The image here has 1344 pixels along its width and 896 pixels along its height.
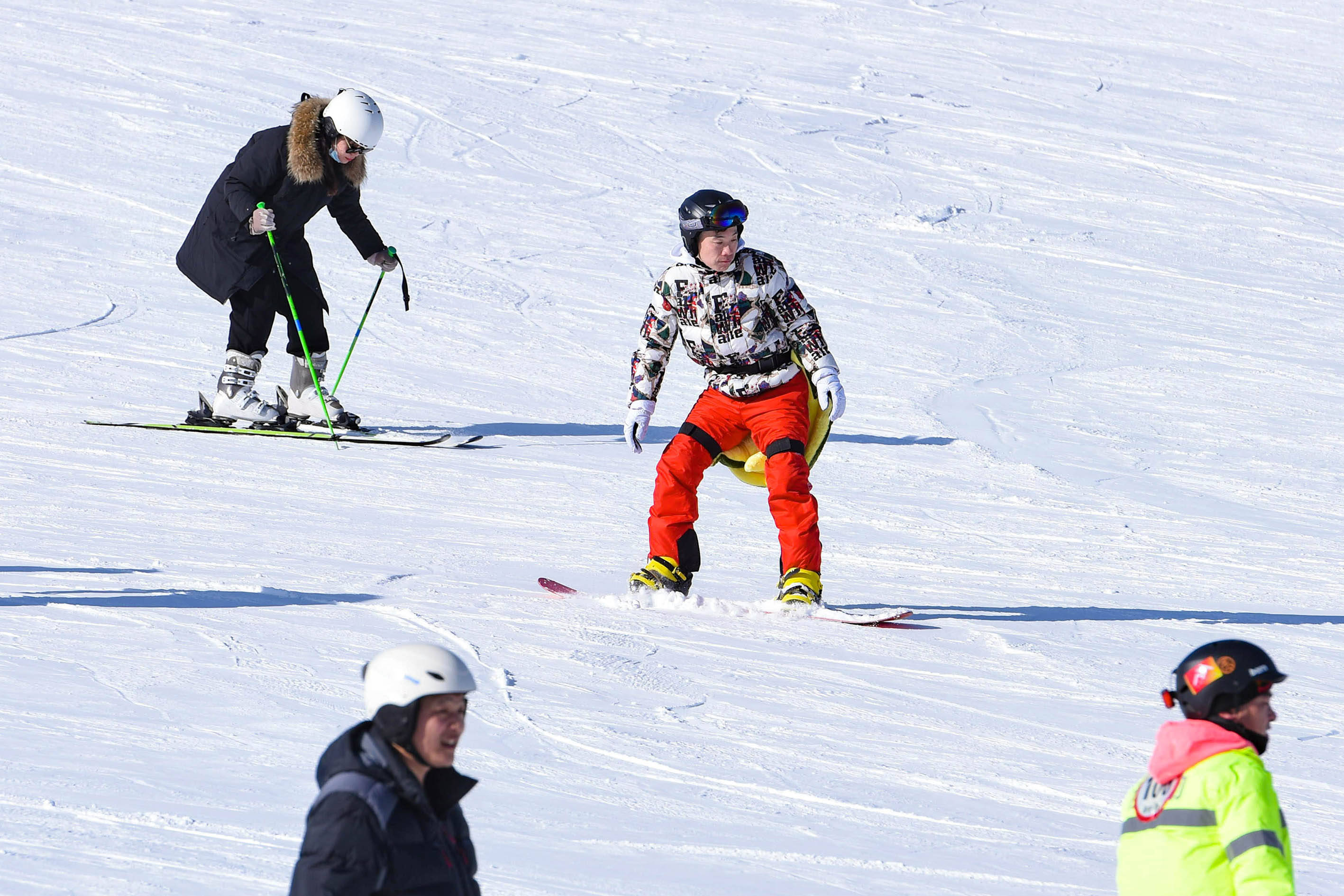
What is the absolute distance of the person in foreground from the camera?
2.31 metres

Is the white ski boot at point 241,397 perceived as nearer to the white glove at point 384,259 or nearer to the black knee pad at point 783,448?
the white glove at point 384,259

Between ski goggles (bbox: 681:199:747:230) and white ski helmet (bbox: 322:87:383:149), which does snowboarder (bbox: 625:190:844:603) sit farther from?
white ski helmet (bbox: 322:87:383:149)

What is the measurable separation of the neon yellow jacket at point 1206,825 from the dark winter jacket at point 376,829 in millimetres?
1126

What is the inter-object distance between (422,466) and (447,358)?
9.22 ft

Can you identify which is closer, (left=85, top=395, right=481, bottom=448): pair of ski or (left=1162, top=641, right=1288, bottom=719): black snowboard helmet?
(left=1162, top=641, right=1288, bottom=719): black snowboard helmet

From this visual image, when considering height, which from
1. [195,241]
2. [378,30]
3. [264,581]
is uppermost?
[378,30]

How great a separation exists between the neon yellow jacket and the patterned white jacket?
3820mm

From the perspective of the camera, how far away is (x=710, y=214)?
249 inches

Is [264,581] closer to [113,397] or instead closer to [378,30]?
[113,397]

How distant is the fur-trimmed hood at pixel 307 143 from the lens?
27.7ft

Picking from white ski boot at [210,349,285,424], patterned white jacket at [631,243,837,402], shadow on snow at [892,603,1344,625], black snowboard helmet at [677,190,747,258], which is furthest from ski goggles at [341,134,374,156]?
shadow on snow at [892,603,1344,625]

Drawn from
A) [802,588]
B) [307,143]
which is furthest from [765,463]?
[307,143]

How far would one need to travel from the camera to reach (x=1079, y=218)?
17.0 metres

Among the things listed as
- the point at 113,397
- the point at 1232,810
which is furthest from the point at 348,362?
the point at 1232,810
